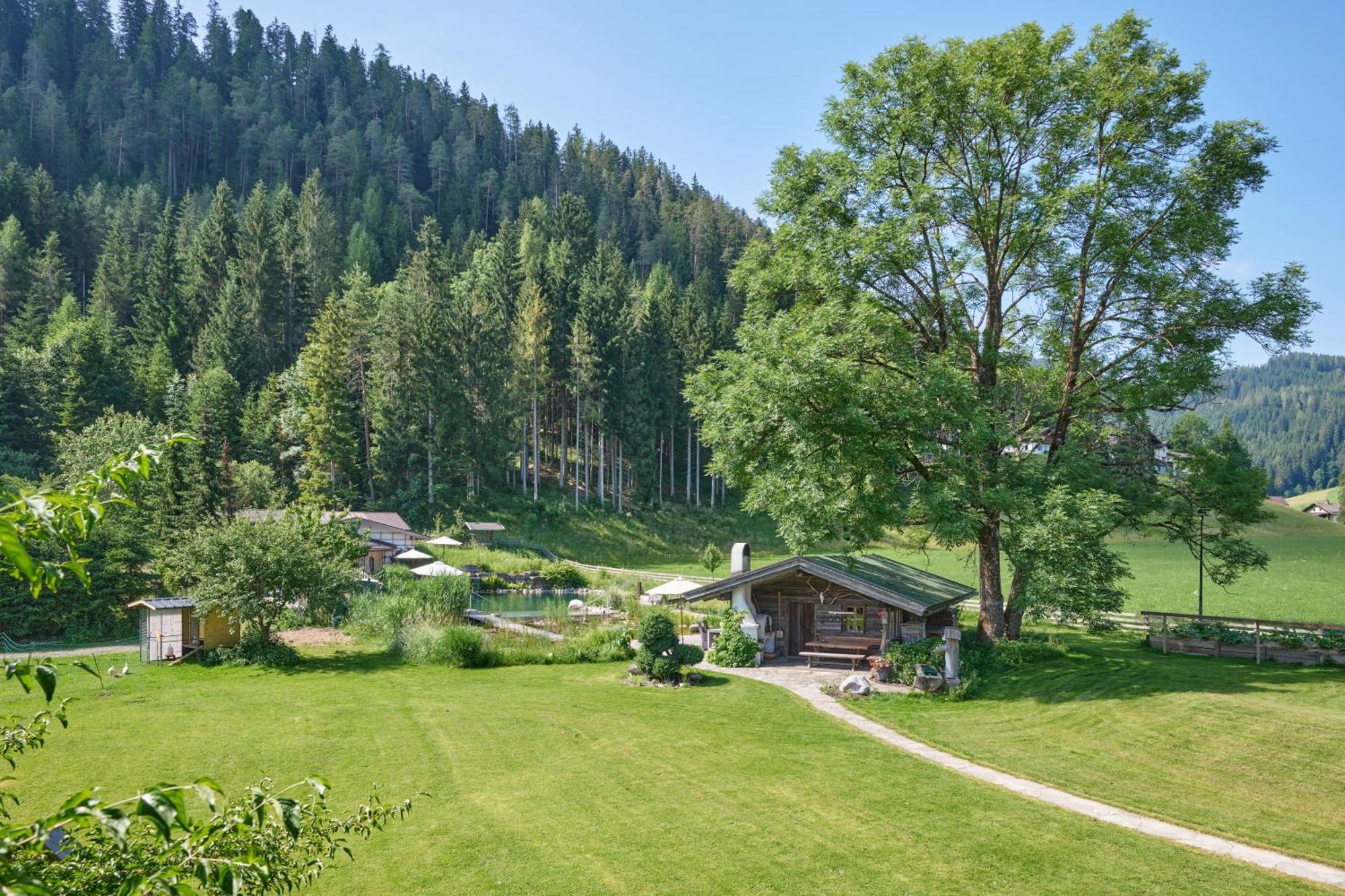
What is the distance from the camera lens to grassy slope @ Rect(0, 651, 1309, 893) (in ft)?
32.1

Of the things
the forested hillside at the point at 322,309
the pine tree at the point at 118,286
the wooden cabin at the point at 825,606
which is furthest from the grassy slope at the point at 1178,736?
the pine tree at the point at 118,286

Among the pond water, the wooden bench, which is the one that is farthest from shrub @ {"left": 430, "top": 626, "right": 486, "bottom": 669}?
the wooden bench

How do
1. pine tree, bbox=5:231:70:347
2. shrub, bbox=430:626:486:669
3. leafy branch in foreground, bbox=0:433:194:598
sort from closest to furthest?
leafy branch in foreground, bbox=0:433:194:598, shrub, bbox=430:626:486:669, pine tree, bbox=5:231:70:347

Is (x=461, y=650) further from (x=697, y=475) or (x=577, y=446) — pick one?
(x=697, y=475)

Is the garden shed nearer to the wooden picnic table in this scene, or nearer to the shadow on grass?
the wooden picnic table

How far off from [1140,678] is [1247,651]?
5.62 meters

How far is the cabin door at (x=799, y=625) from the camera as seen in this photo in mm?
24500

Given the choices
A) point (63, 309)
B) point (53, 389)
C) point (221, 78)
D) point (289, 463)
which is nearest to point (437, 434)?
point (289, 463)

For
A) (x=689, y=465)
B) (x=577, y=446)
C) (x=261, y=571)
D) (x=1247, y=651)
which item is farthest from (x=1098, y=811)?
(x=689, y=465)

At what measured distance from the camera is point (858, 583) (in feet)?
73.5

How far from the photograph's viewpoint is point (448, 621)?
2770 centimetres

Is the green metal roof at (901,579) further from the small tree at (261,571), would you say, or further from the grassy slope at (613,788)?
the small tree at (261,571)

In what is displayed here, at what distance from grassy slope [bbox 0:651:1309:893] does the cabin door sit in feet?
15.2

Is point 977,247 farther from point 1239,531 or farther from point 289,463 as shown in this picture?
point 289,463
